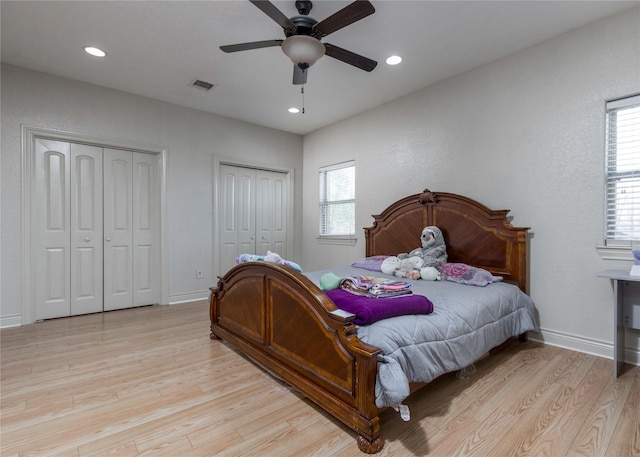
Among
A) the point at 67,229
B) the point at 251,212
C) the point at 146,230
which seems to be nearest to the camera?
the point at 67,229

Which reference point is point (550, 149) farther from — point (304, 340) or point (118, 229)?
point (118, 229)

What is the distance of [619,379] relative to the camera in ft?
6.93

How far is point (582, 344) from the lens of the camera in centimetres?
258

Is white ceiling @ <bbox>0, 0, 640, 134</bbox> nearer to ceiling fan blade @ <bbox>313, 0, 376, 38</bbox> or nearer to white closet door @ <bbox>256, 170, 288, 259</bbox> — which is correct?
ceiling fan blade @ <bbox>313, 0, 376, 38</bbox>

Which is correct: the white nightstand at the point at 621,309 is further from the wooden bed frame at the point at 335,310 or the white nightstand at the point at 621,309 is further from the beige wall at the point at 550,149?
the wooden bed frame at the point at 335,310

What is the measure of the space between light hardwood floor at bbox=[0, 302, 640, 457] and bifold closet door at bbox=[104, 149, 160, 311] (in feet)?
4.33

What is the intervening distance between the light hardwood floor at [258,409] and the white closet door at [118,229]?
1264mm

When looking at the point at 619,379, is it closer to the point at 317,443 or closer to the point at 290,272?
the point at 317,443

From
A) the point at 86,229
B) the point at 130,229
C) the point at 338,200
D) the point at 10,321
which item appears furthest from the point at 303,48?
the point at 10,321

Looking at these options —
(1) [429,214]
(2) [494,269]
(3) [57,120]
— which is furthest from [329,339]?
(3) [57,120]

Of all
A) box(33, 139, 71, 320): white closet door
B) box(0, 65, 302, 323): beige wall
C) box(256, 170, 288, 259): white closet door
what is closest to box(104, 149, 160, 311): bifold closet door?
box(0, 65, 302, 323): beige wall

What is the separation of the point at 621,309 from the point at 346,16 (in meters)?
2.83

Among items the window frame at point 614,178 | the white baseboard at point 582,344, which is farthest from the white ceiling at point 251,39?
the white baseboard at point 582,344

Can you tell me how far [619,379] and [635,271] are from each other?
2.45 feet
